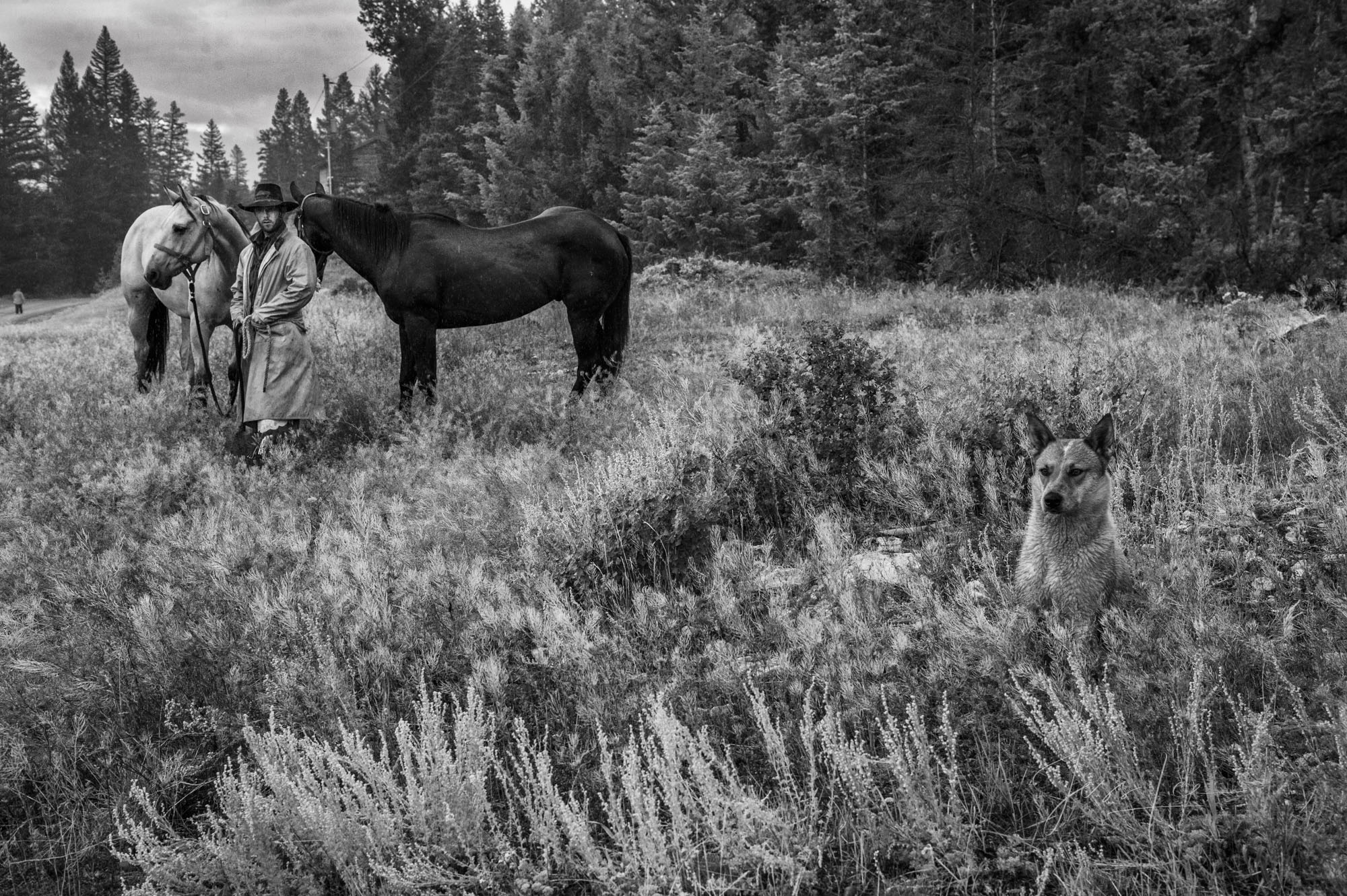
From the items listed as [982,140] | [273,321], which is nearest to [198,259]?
[273,321]

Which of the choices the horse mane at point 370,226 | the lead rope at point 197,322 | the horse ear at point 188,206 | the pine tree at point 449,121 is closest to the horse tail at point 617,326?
the horse mane at point 370,226

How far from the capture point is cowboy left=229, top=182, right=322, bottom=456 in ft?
24.5

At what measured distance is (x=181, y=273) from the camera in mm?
9352

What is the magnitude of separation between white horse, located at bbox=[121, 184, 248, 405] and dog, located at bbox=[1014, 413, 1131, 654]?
318 inches

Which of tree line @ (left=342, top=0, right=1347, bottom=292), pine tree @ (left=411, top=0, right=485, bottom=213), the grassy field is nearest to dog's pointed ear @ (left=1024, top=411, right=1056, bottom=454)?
the grassy field

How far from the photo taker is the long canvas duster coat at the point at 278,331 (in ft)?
24.6

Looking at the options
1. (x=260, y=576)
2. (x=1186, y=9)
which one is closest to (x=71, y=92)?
(x=1186, y=9)

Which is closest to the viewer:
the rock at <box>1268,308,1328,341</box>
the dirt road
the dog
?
the dog

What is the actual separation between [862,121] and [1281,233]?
36.7ft

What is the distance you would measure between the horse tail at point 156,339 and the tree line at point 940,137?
15.3 m

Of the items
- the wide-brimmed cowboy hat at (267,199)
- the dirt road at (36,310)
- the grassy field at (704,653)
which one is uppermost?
the dirt road at (36,310)

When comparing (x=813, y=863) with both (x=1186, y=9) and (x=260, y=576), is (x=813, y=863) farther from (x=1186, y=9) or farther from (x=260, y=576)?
(x=1186, y=9)

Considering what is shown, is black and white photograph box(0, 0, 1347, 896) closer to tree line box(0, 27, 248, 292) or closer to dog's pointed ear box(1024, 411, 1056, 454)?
dog's pointed ear box(1024, 411, 1056, 454)

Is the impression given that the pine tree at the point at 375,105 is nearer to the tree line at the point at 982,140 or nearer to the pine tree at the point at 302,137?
the tree line at the point at 982,140
